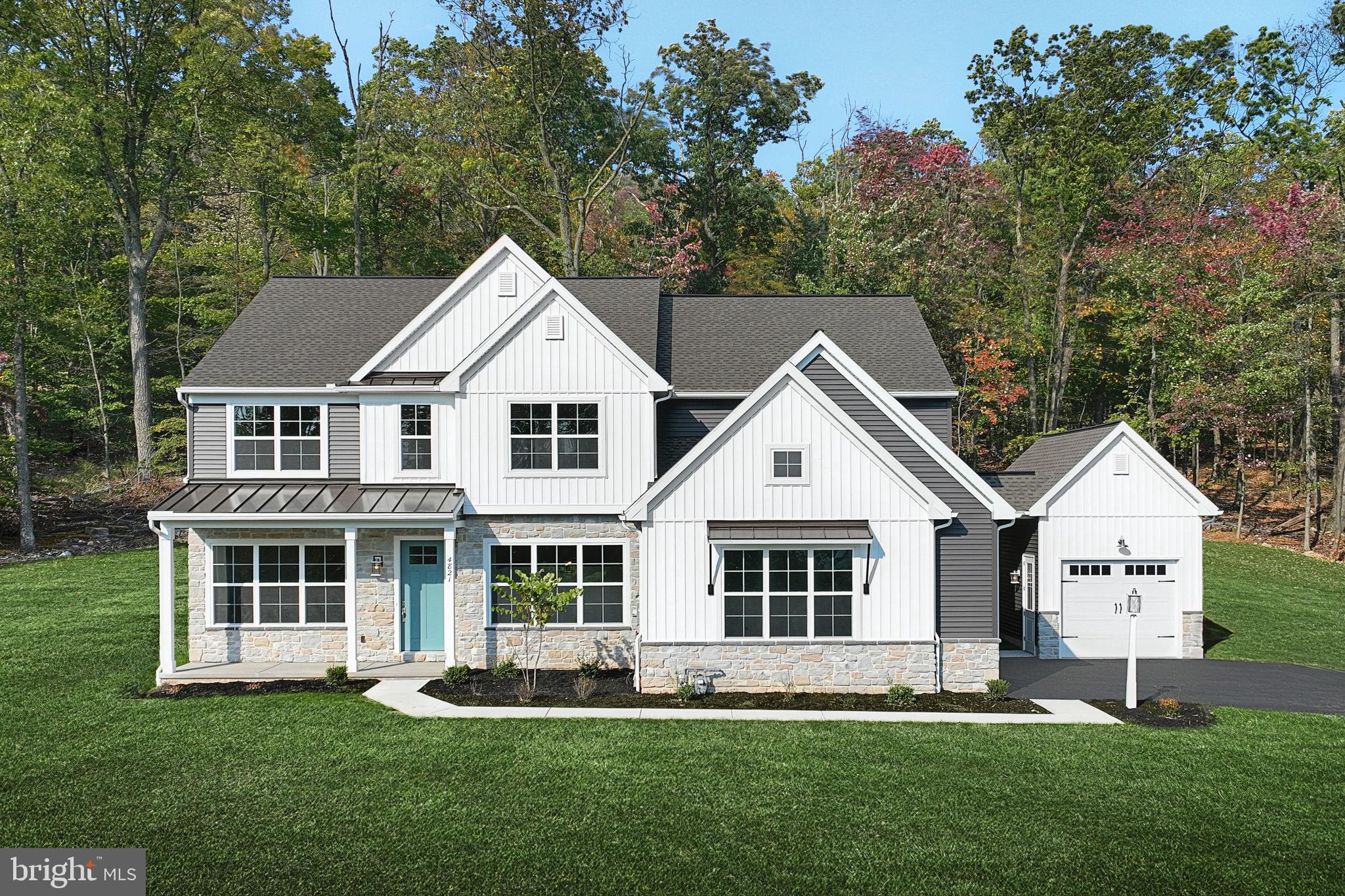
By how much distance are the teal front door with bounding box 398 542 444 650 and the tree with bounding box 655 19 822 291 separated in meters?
24.0

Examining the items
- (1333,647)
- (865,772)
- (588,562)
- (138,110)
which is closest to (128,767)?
(588,562)

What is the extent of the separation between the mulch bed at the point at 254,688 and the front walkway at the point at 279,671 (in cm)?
14

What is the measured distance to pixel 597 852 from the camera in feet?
26.1

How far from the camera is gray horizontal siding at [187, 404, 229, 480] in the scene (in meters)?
15.9

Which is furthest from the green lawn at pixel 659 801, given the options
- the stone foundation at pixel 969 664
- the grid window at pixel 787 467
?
the grid window at pixel 787 467

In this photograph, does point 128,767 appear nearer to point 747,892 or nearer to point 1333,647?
point 747,892

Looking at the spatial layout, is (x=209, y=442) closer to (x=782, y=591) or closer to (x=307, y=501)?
(x=307, y=501)

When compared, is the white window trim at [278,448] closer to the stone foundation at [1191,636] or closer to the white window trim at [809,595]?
the white window trim at [809,595]

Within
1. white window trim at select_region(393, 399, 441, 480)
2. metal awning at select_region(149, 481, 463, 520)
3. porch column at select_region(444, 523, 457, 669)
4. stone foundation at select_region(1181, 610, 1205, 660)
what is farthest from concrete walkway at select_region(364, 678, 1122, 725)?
stone foundation at select_region(1181, 610, 1205, 660)

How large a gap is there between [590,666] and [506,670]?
1511 mm

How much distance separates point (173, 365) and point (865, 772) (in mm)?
40228

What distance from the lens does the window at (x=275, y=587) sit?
50.7 ft

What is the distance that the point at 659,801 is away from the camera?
9.16m

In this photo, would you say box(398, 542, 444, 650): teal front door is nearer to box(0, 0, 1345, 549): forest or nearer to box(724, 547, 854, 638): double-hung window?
box(724, 547, 854, 638): double-hung window
